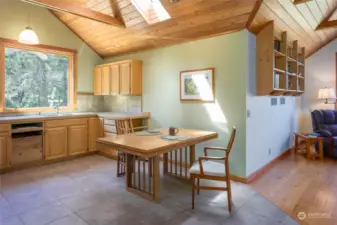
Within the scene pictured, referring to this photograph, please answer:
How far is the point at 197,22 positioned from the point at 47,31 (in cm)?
315

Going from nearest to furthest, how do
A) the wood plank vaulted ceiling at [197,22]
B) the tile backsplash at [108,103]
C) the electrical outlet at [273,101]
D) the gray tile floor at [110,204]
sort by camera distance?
1. the gray tile floor at [110,204]
2. the wood plank vaulted ceiling at [197,22]
3. the electrical outlet at [273,101]
4. the tile backsplash at [108,103]

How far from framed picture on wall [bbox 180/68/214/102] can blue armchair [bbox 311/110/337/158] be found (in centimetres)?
285

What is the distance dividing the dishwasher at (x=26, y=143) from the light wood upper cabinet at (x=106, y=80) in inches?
58.9

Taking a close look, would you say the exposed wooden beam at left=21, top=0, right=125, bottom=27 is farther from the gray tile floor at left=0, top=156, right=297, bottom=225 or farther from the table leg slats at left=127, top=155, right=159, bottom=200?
the gray tile floor at left=0, top=156, right=297, bottom=225

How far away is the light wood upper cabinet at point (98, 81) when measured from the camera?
209 inches

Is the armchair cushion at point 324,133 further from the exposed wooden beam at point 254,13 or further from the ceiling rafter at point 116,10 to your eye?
the ceiling rafter at point 116,10

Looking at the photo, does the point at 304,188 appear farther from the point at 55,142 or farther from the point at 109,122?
the point at 55,142

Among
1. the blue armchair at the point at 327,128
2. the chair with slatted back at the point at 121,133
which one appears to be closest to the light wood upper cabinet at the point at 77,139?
the chair with slatted back at the point at 121,133

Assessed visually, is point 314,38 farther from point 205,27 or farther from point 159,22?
point 159,22

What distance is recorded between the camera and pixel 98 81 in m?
5.37

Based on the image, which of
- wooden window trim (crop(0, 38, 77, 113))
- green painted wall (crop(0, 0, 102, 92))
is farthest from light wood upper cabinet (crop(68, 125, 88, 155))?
green painted wall (crop(0, 0, 102, 92))

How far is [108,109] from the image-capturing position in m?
5.66

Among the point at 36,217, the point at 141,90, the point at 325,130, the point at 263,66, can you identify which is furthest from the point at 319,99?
the point at 36,217

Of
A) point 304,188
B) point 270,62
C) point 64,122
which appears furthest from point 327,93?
point 64,122
